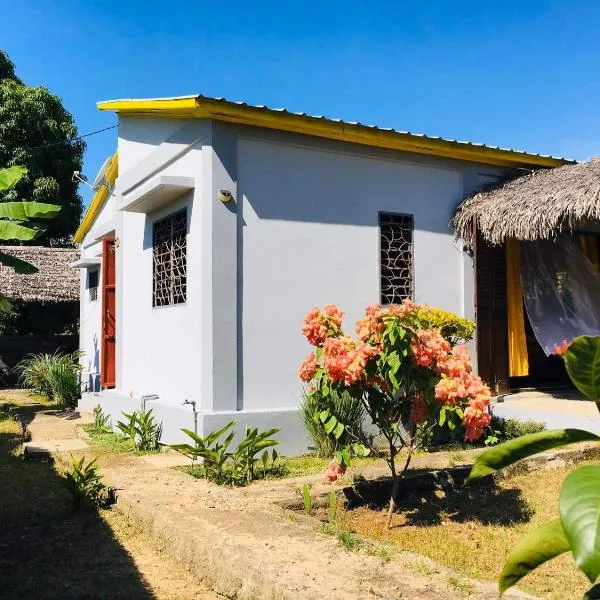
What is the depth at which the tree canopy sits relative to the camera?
1906 cm

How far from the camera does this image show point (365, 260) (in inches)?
315

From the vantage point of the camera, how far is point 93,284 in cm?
1377

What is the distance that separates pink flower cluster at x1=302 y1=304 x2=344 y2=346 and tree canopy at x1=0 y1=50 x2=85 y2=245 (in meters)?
16.2

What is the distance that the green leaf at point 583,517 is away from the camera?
3.70ft

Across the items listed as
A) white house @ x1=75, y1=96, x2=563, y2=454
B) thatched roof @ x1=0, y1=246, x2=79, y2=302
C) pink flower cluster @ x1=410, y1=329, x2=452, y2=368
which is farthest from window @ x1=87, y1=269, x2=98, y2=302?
pink flower cluster @ x1=410, y1=329, x2=452, y2=368

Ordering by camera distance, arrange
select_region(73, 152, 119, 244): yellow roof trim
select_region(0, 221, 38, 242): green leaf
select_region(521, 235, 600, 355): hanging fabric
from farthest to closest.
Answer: select_region(73, 152, 119, 244): yellow roof trim → select_region(521, 235, 600, 355): hanging fabric → select_region(0, 221, 38, 242): green leaf

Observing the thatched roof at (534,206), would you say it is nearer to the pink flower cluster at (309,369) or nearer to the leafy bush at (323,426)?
the leafy bush at (323,426)

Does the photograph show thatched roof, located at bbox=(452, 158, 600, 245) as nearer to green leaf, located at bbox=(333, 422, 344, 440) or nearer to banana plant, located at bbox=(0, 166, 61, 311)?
→ green leaf, located at bbox=(333, 422, 344, 440)

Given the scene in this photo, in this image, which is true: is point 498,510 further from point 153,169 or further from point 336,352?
point 153,169

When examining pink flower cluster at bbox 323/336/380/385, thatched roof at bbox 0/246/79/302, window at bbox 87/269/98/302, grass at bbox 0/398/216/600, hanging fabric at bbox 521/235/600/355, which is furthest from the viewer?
thatched roof at bbox 0/246/79/302

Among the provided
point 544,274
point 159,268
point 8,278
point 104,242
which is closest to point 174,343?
point 159,268

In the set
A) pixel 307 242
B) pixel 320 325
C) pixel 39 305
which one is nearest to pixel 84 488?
pixel 320 325

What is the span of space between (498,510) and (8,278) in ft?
45.3

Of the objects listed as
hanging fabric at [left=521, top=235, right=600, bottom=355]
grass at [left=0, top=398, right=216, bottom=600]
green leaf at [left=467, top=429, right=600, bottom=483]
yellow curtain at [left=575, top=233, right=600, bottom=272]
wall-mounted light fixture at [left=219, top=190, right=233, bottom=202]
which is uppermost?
wall-mounted light fixture at [left=219, top=190, right=233, bottom=202]
